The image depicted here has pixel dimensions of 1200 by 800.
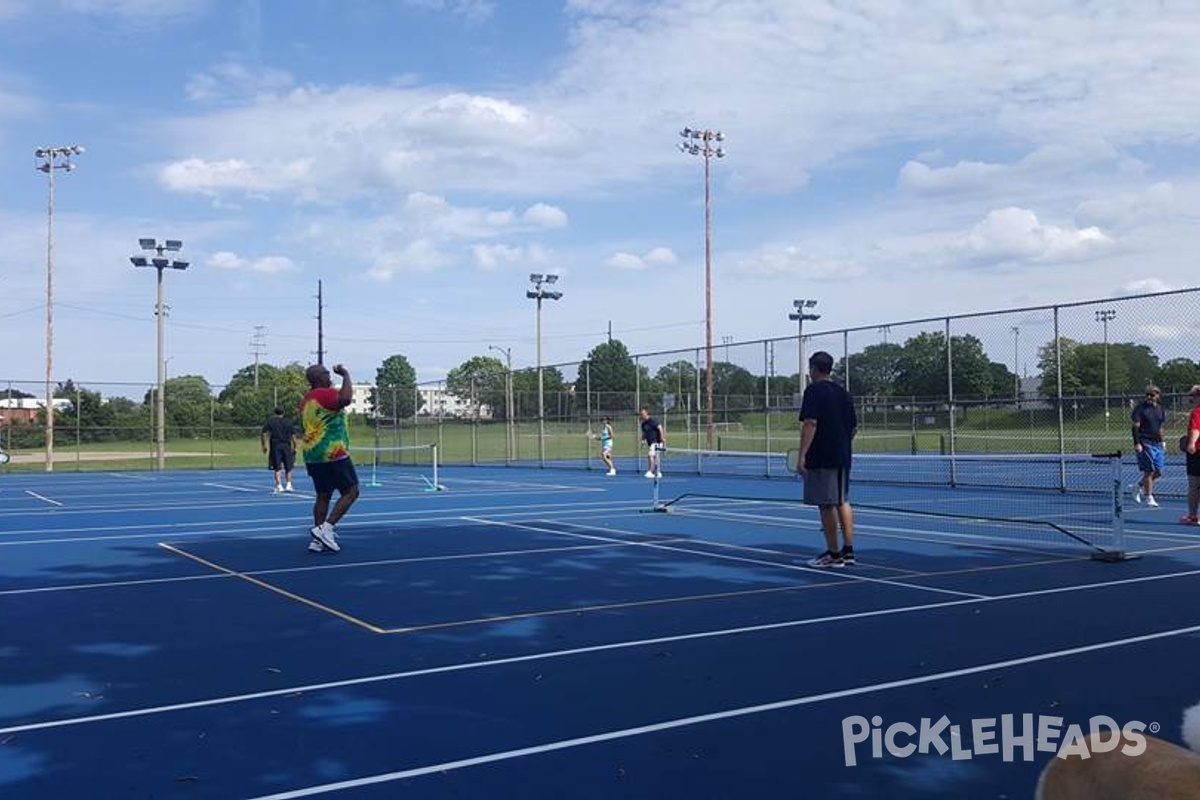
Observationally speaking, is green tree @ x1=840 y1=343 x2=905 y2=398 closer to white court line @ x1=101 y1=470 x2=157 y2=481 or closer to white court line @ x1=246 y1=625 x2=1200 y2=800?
white court line @ x1=246 y1=625 x2=1200 y2=800

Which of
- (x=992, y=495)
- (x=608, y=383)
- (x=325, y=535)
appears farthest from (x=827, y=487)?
(x=608, y=383)

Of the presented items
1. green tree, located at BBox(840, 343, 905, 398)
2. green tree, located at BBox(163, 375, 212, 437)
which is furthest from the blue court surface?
green tree, located at BBox(163, 375, 212, 437)

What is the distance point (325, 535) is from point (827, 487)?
18.3 feet

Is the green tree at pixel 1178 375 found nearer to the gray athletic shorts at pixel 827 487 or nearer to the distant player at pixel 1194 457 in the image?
the distant player at pixel 1194 457

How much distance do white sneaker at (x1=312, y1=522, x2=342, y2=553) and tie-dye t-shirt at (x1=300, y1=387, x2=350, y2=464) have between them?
0.73 metres

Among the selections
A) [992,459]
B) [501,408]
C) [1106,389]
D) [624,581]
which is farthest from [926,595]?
[501,408]

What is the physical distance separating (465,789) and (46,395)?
4298 centimetres

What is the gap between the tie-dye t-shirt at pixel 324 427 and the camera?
1277 centimetres

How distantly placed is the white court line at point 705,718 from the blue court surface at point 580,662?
0.07 feet

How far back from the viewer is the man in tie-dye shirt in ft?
41.8

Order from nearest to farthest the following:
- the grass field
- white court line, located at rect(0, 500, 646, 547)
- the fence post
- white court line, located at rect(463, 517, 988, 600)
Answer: white court line, located at rect(463, 517, 988, 600), white court line, located at rect(0, 500, 646, 547), the fence post, the grass field

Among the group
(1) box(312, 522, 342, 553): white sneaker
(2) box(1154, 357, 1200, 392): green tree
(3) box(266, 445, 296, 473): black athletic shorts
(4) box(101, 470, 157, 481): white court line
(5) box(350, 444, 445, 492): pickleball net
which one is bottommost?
(4) box(101, 470, 157, 481): white court line

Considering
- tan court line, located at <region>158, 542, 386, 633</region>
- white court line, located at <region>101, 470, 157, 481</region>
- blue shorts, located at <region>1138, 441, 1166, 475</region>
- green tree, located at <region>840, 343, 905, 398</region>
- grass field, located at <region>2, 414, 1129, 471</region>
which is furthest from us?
white court line, located at <region>101, 470, 157, 481</region>

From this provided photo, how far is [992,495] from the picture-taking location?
69.6 ft
